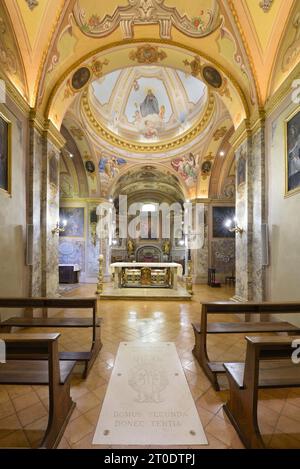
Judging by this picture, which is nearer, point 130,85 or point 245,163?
point 245,163

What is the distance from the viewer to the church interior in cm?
228

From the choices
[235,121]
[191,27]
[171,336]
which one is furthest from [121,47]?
[171,336]

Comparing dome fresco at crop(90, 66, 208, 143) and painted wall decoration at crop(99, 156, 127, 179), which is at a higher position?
dome fresco at crop(90, 66, 208, 143)

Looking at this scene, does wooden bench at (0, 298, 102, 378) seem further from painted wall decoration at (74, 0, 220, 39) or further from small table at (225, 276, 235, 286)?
small table at (225, 276, 235, 286)

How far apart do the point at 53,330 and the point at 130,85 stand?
12.9 metres

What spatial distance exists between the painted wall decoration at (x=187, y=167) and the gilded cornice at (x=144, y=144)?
31.3 inches

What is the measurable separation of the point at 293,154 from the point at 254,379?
4.12m

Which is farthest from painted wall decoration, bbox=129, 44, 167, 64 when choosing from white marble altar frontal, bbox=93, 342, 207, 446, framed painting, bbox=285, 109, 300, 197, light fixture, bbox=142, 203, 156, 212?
light fixture, bbox=142, 203, 156, 212

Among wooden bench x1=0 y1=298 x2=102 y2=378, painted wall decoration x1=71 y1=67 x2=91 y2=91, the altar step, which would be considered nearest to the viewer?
wooden bench x1=0 y1=298 x2=102 y2=378

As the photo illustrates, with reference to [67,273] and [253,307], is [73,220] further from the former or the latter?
A: [253,307]

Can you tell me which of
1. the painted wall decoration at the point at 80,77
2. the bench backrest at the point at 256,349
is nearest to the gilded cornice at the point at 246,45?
the painted wall decoration at the point at 80,77

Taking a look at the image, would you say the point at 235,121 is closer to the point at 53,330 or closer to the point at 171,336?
the point at 171,336

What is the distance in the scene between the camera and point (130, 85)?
1241 cm

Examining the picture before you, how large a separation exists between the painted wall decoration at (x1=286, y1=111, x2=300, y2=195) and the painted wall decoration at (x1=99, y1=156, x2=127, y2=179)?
982 centimetres
